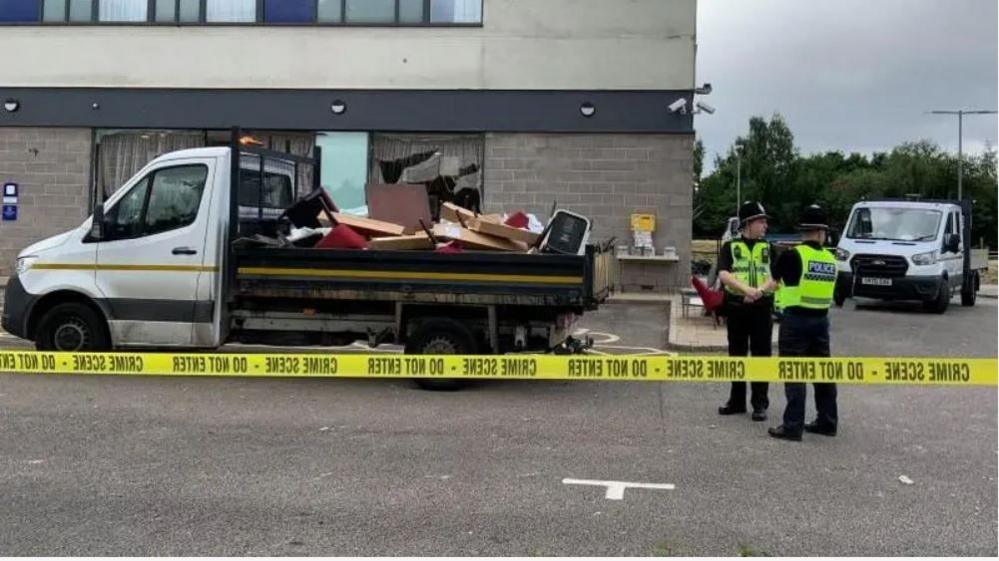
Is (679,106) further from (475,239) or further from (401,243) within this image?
(401,243)

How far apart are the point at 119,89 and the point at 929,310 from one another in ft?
59.0

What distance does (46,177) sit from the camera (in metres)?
19.8

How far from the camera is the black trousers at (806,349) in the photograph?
6789 millimetres

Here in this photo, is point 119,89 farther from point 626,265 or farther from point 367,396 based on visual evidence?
point 367,396

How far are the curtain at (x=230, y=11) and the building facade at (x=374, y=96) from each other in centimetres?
4

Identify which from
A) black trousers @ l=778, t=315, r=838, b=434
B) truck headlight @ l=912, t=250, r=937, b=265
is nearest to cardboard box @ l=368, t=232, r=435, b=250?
black trousers @ l=778, t=315, r=838, b=434

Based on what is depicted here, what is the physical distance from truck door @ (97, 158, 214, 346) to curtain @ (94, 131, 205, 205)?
1172 centimetres

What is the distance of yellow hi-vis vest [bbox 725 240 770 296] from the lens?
24.4 ft

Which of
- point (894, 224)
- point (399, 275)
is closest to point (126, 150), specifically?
point (399, 275)

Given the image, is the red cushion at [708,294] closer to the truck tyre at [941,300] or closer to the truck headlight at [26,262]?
the truck tyre at [941,300]

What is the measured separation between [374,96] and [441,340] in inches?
466

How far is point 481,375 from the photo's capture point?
256 inches

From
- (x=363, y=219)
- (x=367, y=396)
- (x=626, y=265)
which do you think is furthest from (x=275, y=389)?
(x=626, y=265)

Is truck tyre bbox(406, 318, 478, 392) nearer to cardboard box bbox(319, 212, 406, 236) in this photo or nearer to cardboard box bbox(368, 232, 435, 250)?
cardboard box bbox(368, 232, 435, 250)
